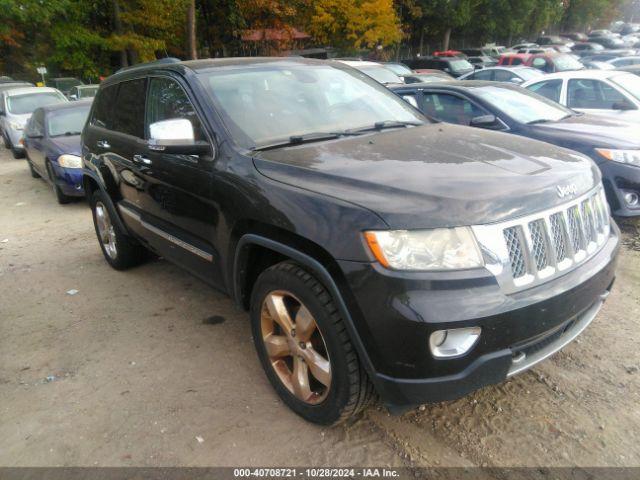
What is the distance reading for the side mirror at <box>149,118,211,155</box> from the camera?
2.92m

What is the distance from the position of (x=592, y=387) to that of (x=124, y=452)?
2.58 m

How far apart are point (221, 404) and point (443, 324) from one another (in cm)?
155

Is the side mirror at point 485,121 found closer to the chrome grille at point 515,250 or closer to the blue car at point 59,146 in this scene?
the chrome grille at point 515,250

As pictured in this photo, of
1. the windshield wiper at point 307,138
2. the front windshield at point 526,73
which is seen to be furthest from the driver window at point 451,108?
the front windshield at point 526,73

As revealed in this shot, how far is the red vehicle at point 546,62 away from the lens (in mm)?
15828

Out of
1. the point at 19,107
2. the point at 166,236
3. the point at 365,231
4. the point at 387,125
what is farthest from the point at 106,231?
the point at 19,107

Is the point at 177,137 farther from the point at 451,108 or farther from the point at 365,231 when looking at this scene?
the point at 451,108

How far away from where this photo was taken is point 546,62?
52.3 feet

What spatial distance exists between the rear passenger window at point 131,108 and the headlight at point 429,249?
249cm

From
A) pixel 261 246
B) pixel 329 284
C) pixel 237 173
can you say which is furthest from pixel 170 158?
pixel 329 284

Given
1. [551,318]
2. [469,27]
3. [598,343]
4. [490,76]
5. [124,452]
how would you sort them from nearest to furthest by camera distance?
[551,318] → [124,452] → [598,343] → [490,76] → [469,27]

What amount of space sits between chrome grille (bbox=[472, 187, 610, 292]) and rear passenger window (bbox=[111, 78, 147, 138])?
280 cm

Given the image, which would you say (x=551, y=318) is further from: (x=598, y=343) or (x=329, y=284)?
(x=598, y=343)

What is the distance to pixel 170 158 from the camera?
333 centimetres
